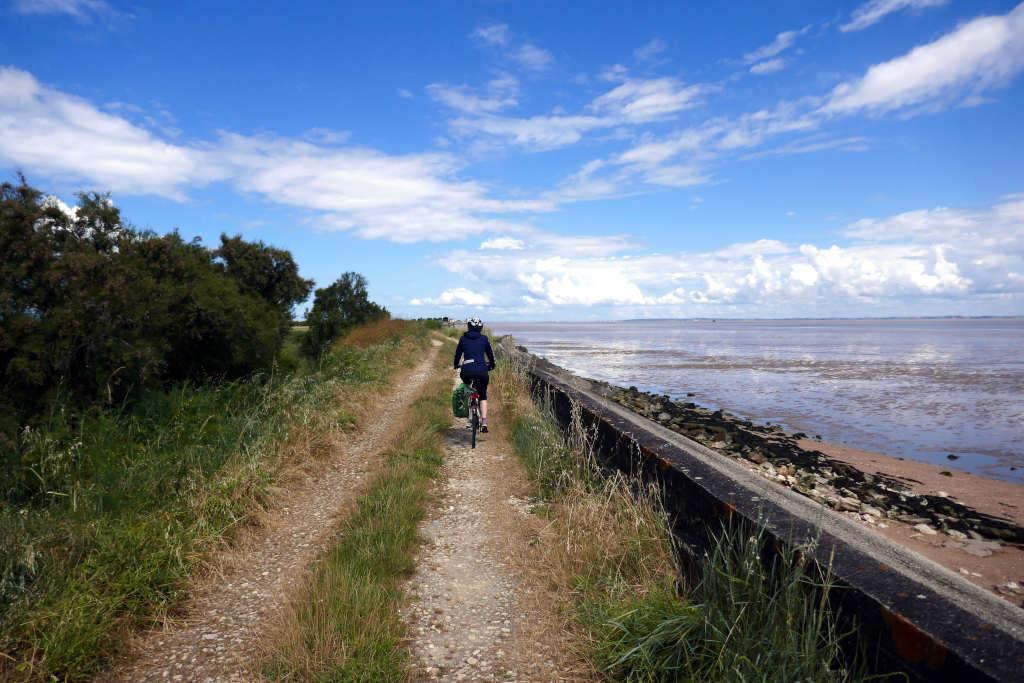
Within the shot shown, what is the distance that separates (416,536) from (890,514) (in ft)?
22.2

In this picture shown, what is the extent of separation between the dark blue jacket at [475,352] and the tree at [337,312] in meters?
18.4

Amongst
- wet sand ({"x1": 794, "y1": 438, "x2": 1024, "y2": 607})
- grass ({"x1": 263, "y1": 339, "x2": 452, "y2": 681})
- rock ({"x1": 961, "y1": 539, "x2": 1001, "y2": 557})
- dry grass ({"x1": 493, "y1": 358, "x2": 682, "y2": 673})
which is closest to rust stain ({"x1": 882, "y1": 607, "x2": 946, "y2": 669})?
dry grass ({"x1": 493, "y1": 358, "x2": 682, "y2": 673})

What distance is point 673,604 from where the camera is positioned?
10.2ft

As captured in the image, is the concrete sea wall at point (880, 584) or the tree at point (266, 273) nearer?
the concrete sea wall at point (880, 584)

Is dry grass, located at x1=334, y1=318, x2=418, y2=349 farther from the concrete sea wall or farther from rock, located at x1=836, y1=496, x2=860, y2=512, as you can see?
the concrete sea wall

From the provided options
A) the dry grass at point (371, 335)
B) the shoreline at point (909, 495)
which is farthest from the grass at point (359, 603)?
the dry grass at point (371, 335)

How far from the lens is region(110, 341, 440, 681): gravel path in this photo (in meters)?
3.13

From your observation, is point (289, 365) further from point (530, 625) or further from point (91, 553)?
point (530, 625)

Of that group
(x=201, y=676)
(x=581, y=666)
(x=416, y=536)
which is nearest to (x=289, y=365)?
(x=416, y=536)

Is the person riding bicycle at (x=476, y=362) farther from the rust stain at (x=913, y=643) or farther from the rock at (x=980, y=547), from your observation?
the rust stain at (x=913, y=643)

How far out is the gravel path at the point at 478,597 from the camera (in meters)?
3.16

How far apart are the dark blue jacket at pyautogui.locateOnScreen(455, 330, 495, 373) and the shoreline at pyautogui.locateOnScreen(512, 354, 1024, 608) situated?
505 cm

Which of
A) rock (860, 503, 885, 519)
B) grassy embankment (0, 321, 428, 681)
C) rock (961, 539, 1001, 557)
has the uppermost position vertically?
grassy embankment (0, 321, 428, 681)

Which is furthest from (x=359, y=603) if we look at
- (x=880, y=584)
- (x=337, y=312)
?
(x=337, y=312)
